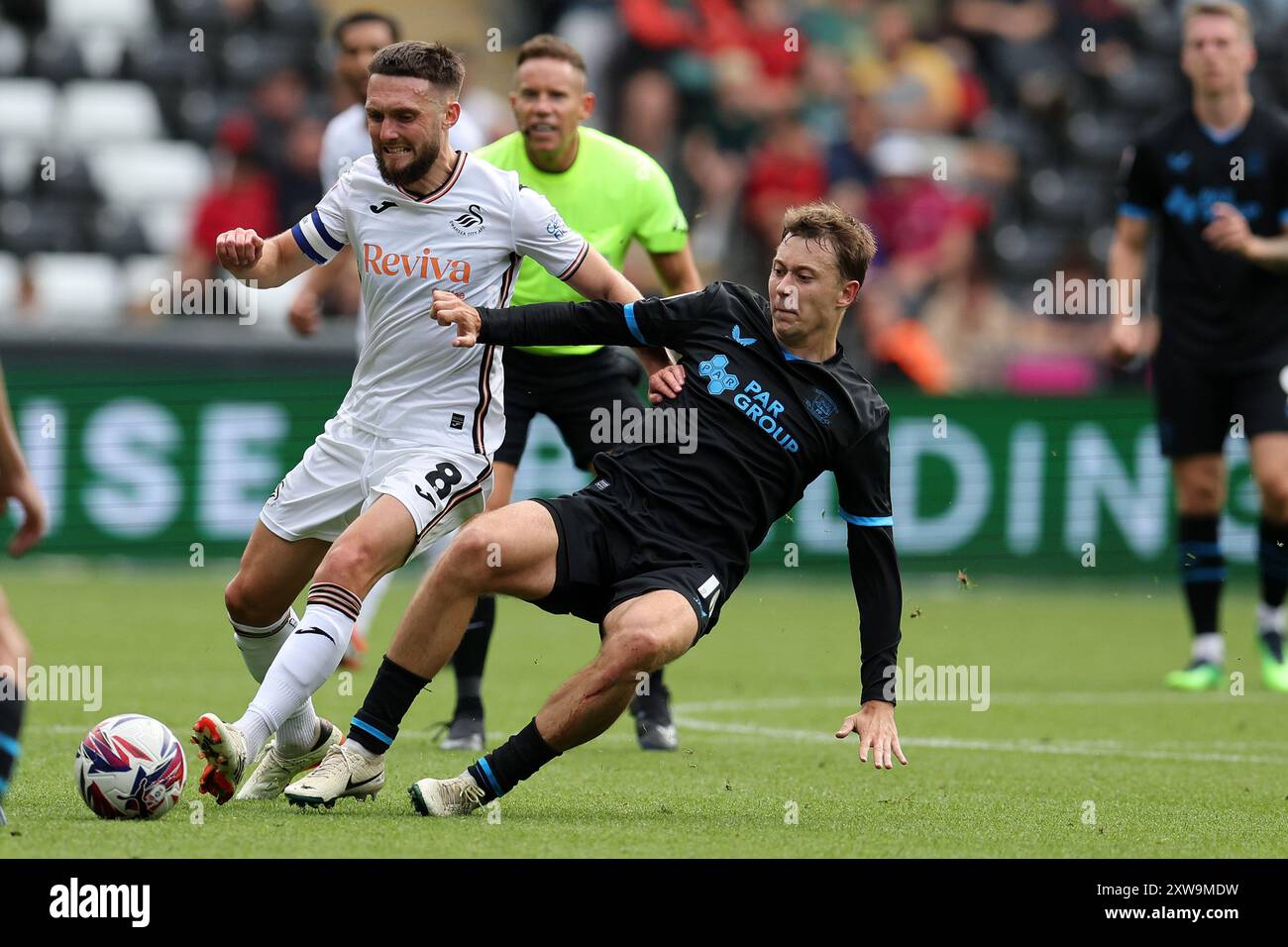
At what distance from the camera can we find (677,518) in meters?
6.22

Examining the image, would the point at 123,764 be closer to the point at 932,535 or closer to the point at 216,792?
the point at 216,792

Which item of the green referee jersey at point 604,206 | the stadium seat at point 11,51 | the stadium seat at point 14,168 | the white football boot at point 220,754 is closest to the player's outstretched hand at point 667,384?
the white football boot at point 220,754

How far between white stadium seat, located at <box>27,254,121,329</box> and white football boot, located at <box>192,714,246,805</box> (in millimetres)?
10584

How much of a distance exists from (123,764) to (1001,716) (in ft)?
15.3

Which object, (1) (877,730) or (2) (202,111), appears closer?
(1) (877,730)

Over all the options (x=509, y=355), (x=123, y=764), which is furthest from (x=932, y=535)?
(x=123, y=764)

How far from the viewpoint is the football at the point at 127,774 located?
5691 millimetres

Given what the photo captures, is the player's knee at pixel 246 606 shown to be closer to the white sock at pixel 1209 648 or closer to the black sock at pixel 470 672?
the black sock at pixel 470 672

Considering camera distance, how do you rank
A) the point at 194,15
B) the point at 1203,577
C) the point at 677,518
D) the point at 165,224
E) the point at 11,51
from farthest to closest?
the point at 194,15
the point at 11,51
the point at 165,224
the point at 1203,577
the point at 677,518

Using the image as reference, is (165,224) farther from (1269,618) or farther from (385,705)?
(385,705)

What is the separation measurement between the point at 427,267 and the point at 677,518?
1.14 meters

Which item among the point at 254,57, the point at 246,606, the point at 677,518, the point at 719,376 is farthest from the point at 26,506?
the point at 254,57

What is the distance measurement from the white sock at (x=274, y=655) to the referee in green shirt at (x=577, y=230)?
136 cm
